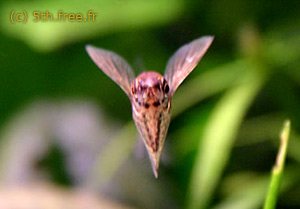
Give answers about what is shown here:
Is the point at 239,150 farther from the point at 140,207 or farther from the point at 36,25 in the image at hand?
the point at 36,25

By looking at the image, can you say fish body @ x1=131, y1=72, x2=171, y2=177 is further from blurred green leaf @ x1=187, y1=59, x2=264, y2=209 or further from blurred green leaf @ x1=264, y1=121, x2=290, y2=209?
blurred green leaf @ x1=187, y1=59, x2=264, y2=209

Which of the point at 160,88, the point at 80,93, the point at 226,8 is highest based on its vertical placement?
the point at 160,88

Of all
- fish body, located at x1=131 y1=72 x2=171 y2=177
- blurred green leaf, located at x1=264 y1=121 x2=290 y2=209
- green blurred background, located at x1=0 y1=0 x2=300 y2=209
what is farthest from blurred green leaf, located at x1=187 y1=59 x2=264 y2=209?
fish body, located at x1=131 y1=72 x2=171 y2=177

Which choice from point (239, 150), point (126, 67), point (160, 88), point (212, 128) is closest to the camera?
point (160, 88)

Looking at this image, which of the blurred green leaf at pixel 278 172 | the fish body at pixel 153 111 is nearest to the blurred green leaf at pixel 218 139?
the blurred green leaf at pixel 278 172

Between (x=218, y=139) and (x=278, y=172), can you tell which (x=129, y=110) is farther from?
(x=278, y=172)

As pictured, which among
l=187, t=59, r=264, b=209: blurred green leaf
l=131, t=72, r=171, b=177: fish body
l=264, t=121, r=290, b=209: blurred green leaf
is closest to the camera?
l=131, t=72, r=171, b=177: fish body

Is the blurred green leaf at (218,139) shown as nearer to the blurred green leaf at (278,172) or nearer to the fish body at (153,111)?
the blurred green leaf at (278,172)

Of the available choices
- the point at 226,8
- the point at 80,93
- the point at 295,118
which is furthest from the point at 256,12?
the point at 80,93
